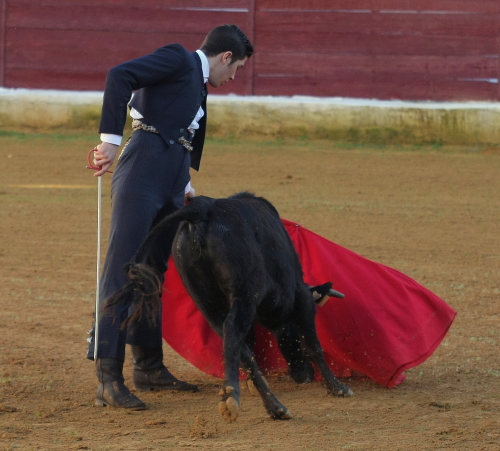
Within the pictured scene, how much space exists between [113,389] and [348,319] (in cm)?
100

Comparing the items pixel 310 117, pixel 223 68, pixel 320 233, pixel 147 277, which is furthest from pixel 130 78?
pixel 310 117

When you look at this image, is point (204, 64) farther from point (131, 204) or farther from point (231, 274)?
point (231, 274)

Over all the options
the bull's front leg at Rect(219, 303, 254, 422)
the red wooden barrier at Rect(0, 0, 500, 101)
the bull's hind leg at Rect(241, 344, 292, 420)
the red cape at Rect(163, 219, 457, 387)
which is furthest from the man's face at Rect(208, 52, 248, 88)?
the red wooden barrier at Rect(0, 0, 500, 101)

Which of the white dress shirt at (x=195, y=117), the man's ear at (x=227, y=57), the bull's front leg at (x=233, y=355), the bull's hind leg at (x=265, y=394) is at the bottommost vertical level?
the bull's hind leg at (x=265, y=394)

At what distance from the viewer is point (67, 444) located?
2.82 meters

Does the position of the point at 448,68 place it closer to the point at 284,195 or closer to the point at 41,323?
the point at 284,195

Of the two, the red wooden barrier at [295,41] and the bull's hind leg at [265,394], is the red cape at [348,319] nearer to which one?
the bull's hind leg at [265,394]

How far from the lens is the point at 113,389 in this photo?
3.24 m

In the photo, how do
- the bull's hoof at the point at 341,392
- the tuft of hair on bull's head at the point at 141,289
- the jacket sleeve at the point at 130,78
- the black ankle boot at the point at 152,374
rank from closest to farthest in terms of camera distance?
the tuft of hair on bull's head at the point at 141,289 < the jacket sleeve at the point at 130,78 < the bull's hoof at the point at 341,392 < the black ankle boot at the point at 152,374

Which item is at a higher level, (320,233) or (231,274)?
(231,274)

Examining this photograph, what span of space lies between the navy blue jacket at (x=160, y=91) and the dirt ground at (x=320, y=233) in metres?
1.01

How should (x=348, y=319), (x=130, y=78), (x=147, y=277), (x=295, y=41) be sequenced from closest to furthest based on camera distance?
(x=147, y=277) < (x=130, y=78) < (x=348, y=319) < (x=295, y=41)

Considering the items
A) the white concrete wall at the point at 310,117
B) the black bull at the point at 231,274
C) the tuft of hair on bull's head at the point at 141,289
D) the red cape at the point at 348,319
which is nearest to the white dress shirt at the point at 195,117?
the black bull at the point at 231,274

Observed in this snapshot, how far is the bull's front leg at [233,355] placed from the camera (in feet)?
9.24
